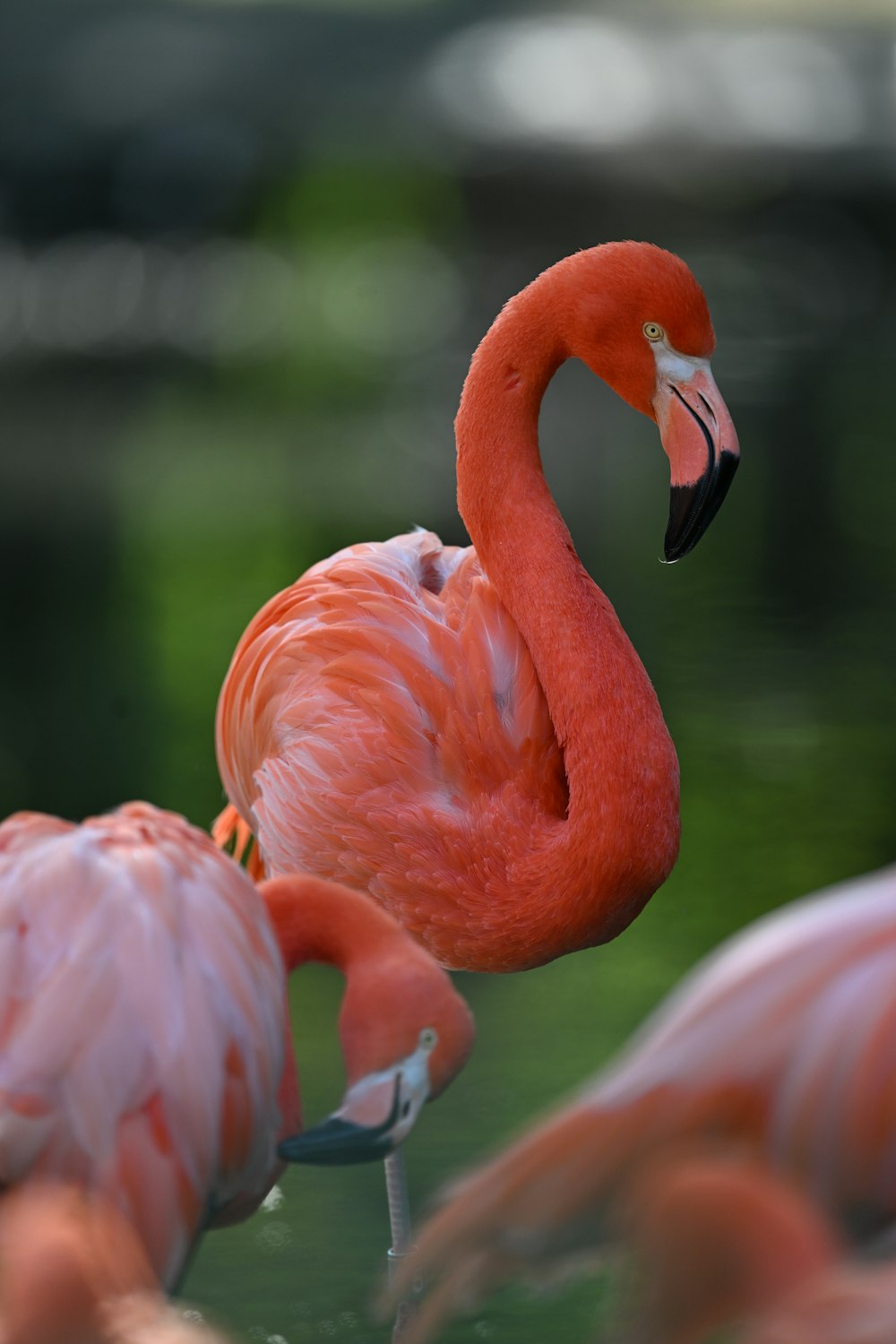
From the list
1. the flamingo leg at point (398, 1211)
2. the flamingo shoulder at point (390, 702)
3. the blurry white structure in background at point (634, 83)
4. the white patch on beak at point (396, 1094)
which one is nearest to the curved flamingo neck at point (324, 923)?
the white patch on beak at point (396, 1094)

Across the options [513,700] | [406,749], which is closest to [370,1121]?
[406,749]

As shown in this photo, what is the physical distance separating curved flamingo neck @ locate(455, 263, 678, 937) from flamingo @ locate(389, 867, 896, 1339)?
97cm

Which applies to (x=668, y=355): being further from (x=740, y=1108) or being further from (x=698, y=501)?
(x=740, y=1108)

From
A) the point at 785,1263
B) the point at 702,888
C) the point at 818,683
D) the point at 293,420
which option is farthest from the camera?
the point at 293,420

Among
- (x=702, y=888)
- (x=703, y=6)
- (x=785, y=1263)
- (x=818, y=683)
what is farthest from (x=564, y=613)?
(x=703, y=6)

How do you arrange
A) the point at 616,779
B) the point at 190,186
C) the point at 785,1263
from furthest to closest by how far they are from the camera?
the point at 190,186, the point at 616,779, the point at 785,1263

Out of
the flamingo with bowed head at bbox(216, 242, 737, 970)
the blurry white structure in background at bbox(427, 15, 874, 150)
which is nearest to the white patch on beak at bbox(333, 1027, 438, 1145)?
the flamingo with bowed head at bbox(216, 242, 737, 970)

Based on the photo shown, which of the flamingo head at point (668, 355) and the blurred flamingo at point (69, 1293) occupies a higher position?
the flamingo head at point (668, 355)

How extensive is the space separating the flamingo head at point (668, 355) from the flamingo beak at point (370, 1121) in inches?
38.4

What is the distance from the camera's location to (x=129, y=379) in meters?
10.1

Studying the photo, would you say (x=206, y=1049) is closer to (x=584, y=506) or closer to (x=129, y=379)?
(x=584, y=506)

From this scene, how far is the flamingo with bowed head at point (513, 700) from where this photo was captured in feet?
8.03

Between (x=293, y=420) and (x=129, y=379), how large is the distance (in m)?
1.69

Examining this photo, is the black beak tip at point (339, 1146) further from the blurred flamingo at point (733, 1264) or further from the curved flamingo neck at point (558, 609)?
the curved flamingo neck at point (558, 609)
